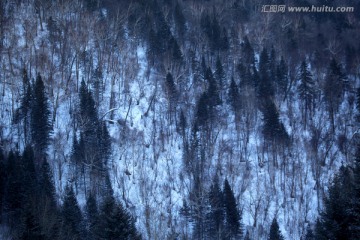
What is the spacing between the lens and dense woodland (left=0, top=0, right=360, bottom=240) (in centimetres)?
3512

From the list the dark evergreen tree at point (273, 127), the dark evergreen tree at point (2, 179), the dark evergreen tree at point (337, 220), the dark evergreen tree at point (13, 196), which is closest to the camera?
the dark evergreen tree at point (337, 220)

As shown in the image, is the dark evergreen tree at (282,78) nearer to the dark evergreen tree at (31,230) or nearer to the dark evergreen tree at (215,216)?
the dark evergreen tree at (215,216)

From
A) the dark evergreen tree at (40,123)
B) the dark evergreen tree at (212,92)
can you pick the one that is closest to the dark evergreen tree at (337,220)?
the dark evergreen tree at (40,123)

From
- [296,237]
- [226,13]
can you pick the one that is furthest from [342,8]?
[296,237]

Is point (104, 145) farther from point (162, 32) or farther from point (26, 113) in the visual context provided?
point (162, 32)

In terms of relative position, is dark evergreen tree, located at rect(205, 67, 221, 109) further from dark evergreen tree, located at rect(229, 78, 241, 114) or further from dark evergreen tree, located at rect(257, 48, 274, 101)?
dark evergreen tree, located at rect(257, 48, 274, 101)

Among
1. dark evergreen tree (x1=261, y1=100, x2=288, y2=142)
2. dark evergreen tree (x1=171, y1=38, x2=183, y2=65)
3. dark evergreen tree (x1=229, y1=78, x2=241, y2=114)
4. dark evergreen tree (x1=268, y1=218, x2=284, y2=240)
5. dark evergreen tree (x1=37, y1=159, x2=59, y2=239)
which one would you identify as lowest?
dark evergreen tree (x1=268, y1=218, x2=284, y2=240)

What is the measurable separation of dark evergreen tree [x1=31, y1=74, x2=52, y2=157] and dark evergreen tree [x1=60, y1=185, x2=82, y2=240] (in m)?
7.35

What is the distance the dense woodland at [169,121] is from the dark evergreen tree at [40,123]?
15cm

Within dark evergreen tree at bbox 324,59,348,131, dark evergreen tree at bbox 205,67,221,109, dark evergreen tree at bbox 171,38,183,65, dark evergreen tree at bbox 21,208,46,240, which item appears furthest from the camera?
dark evergreen tree at bbox 171,38,183,65

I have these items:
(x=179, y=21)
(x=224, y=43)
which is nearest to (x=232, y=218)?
(x=224, y=43)

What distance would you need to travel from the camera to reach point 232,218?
3491 centimetres

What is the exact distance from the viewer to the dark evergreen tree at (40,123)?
37.4 metres

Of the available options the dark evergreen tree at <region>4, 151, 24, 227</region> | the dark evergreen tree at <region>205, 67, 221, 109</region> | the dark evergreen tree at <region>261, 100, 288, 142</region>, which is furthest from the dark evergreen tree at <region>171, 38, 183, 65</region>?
the dark evergreen tree at <region>4, 151, 24, 227</region>
